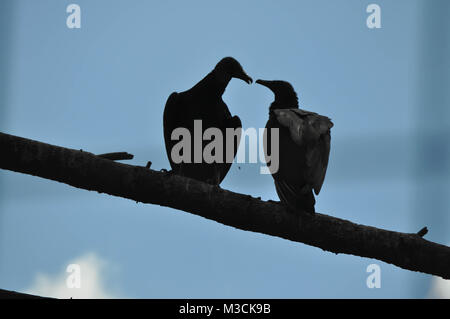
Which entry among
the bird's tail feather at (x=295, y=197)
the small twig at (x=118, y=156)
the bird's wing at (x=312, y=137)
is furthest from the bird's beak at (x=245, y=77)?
the small twig at (x=118, y=156)

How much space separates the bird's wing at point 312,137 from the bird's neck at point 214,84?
0.94 m

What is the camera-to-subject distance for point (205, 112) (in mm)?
6285

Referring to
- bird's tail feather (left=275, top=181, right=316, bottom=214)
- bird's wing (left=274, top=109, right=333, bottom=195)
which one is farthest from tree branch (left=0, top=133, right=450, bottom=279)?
bird's wing (left=274, top=109, right=333, bottom=195)

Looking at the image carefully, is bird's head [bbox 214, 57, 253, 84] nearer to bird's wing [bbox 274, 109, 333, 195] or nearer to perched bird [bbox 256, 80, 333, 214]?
perched bird [bbox 256, 80, 333, 214]

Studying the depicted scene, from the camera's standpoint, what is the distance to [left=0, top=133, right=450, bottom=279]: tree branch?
14.8 ft

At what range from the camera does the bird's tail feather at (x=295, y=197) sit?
4766 mm

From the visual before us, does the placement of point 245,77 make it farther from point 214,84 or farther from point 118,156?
point 118,156

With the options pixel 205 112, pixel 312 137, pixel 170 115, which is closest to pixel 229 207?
pixel 312 137

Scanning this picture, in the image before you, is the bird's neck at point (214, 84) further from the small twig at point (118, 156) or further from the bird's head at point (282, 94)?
the small twig at point (118, 156)

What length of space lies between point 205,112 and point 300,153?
126 centimetres

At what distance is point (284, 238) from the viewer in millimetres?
4746

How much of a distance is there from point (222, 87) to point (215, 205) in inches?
88.3
